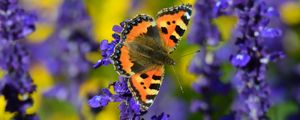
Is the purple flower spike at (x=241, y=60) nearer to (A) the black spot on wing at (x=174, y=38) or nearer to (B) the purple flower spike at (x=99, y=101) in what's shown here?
(A) the black spot on wing at (x=174, y=38)

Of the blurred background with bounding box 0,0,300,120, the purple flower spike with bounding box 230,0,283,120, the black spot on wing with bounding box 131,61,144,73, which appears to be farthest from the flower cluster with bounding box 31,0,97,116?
the black spot on wing with bounding box 131,61,144,73

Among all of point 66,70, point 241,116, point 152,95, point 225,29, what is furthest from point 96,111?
point 225,29

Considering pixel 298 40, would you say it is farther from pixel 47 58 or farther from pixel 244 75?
pixel 244 75

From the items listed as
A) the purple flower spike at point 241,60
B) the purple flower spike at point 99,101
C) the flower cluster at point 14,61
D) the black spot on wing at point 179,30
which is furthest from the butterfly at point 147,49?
the flower cluster at point 14,61

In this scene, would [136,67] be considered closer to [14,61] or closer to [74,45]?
[14,61]

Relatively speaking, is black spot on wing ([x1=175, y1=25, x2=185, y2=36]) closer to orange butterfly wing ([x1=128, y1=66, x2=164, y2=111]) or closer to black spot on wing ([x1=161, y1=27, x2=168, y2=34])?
black spot on wing ([x1=161, y1=27, x2=168, y2=34])

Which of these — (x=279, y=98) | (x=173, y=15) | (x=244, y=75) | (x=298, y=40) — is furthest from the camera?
(x=298, y=40)
